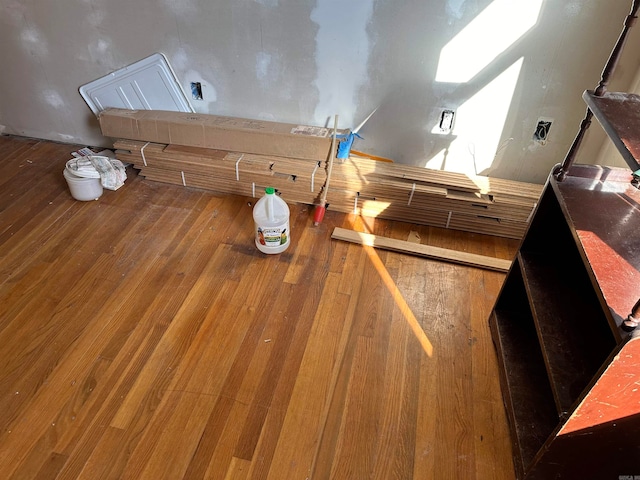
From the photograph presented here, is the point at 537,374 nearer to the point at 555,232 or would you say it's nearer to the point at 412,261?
the point at 555,232

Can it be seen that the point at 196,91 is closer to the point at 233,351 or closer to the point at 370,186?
the point at 370,186

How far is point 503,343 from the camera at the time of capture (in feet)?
6.03

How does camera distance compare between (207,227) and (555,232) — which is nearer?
(555,232)

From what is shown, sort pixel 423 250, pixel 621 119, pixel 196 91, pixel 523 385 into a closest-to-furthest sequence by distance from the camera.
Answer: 1. pixel 621 119
2. pixel 523 385
3. pixel 423 250
4. pixel 196 91

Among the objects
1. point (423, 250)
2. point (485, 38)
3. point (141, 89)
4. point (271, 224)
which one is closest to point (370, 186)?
point (423, 250)

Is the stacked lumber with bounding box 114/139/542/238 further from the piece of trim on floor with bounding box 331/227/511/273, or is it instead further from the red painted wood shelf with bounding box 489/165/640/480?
the red painted wood shelf with bounding box 489/165/640/480

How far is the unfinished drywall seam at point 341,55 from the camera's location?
2.28m

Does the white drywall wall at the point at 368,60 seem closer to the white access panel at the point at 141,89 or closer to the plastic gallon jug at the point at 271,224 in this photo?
the white access panel at the point at 141,89

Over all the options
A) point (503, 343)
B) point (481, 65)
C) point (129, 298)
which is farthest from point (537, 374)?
point (129, 298)

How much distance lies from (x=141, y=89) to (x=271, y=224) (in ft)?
4.47

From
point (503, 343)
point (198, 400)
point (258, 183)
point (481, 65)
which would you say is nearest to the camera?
point (198, 400)

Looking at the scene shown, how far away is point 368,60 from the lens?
2.40 meters

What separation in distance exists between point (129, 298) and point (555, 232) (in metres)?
1.88

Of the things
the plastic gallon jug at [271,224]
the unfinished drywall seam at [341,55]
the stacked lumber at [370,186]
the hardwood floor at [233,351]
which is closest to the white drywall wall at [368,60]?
the unfinished drywall seam at [341,55]
